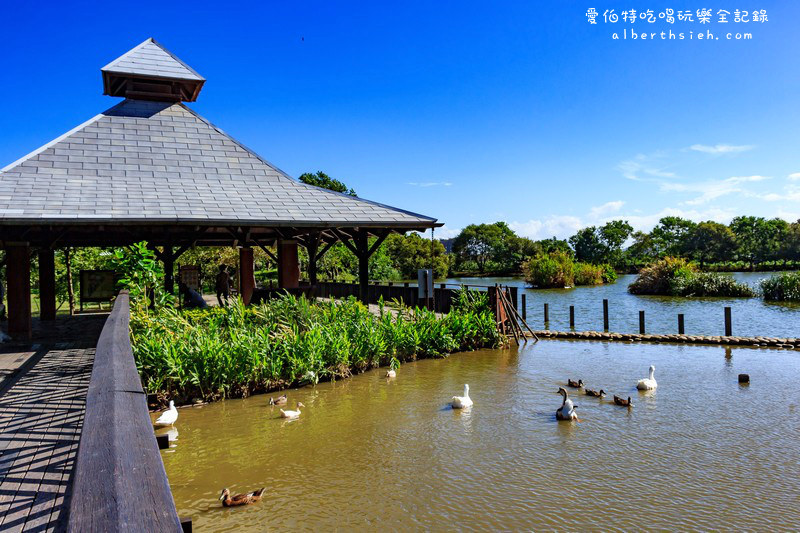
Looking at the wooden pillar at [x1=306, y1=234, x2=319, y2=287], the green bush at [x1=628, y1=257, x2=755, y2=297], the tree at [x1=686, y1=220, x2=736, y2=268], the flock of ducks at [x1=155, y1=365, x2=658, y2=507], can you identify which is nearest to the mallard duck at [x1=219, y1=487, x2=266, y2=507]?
the flock of ducks at [x1=155, y1=365, x2=658, y2=507]

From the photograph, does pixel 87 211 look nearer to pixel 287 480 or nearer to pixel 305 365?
pixel 305 365

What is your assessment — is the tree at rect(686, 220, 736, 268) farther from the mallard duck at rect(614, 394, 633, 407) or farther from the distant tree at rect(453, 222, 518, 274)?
the mallard duck at rect(614, 394, 633, 407)

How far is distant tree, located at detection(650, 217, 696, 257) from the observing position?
66250 mm

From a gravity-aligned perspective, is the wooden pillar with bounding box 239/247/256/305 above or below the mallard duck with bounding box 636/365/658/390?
above

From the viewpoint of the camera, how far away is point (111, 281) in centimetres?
1672

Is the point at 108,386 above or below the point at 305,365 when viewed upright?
above

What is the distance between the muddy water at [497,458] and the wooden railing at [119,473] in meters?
3.81

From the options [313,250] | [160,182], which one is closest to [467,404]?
[313,250]

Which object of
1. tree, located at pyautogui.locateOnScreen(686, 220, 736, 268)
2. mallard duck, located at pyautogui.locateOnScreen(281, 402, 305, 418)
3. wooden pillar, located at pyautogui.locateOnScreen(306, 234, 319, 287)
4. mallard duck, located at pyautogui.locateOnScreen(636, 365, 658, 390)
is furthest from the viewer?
tree, located at pyautogui.locateOnScreen(686, 220, 736, 268)

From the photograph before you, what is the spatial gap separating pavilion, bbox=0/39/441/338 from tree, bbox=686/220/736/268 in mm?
60394

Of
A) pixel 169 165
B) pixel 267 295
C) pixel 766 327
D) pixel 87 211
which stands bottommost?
pixel 766 327

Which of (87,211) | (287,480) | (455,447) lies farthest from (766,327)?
(87,211)

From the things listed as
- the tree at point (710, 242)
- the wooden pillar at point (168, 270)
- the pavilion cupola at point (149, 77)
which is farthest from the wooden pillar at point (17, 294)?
the tree at point (710, 242)

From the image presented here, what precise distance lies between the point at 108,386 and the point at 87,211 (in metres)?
10.6
